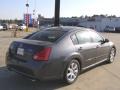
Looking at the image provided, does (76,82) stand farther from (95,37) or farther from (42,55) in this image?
(95,37)

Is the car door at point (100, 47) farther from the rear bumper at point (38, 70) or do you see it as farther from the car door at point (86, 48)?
the rear bumper at point (38, 70)

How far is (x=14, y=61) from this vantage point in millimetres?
6332

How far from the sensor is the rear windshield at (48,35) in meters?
6.55

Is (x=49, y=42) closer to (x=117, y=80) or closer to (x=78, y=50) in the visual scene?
(x=78, y=50)

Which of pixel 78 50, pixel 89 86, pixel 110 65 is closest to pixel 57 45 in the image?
pixel 78 50

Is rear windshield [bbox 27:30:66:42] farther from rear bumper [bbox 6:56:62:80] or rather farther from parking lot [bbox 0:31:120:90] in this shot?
parking lot [bbox 0:31:120:90]

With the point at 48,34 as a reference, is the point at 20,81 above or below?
below

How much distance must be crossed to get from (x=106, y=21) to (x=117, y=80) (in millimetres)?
75826

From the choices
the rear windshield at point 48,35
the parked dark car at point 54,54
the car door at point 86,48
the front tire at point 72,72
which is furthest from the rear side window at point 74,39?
the front tire at point 72,72

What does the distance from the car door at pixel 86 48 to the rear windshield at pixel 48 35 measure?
0.60 metres

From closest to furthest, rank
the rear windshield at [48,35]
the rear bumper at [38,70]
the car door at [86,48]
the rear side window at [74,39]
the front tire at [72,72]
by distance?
the rear bumper at [38,70], the front tire at [72,72], the rear windshield at [48,35], the rear side window at [74,39], the car door at [86,48]

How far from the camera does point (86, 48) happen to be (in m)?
7.14

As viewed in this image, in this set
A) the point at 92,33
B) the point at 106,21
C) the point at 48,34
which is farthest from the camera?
the point at 106,21

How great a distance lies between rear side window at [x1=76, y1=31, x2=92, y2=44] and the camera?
278 inches
